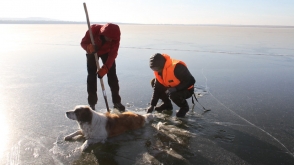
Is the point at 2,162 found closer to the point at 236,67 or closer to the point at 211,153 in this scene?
the point at 211,153

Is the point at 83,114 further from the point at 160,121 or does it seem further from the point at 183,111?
the point at 183,111

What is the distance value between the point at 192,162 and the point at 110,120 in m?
1.45

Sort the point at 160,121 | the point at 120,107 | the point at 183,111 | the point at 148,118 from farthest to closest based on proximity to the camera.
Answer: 1. the point at 120,107
2. the point at 183,111
3. the point at 160,121
4. the point at 148,118

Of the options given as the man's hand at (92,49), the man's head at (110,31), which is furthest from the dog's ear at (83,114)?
the man's head at (110,31)

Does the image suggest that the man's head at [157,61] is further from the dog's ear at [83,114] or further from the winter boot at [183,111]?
the dog's ear at [83,114]

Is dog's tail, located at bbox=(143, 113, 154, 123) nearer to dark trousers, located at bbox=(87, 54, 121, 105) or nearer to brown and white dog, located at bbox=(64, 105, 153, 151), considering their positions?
brown and white dog, located at bbox=(64, 105, 153, 151)

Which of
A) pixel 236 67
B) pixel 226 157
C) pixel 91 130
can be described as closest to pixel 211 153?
pixel 226 157

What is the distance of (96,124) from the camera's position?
3768mm

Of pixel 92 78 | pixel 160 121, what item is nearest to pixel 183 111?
pixel 160 121

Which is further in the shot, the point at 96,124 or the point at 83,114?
the point at 96,124

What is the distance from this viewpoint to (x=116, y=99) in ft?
17.2

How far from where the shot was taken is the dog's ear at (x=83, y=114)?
3656 millimetres

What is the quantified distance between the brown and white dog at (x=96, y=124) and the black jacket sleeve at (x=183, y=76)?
1228 mm

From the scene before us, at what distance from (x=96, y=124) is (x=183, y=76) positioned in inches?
74.2
